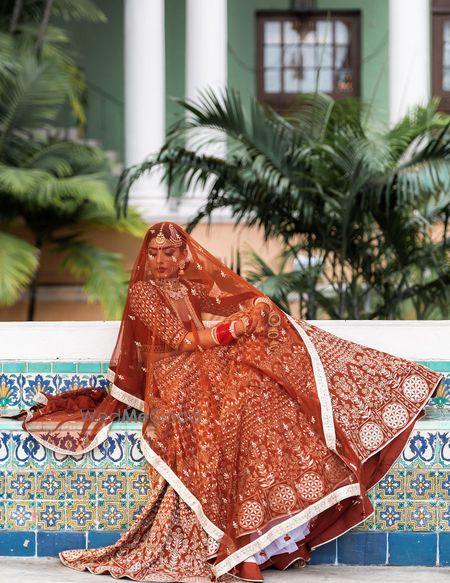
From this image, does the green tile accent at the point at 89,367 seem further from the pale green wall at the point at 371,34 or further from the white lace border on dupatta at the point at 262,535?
the pale green wall at the point at 371,34

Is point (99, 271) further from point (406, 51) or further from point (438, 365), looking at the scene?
point (438, 365)

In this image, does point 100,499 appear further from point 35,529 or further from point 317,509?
point 317,509

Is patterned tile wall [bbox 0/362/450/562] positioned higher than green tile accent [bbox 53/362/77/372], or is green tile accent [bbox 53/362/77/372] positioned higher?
green tile accent [bbox 53/362/77/372]

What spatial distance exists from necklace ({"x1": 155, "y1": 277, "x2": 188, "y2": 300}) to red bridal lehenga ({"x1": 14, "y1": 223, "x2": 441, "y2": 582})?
1cm

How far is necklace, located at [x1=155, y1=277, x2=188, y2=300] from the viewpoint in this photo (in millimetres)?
5121

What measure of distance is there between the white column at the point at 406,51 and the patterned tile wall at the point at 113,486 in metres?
8.88

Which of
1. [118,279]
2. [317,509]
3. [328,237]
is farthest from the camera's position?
[118,279]

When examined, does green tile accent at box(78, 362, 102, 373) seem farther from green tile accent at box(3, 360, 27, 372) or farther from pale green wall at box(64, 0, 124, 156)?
pale green wall at box(64, 0, 124, 156)

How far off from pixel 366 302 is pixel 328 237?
71 centimetres

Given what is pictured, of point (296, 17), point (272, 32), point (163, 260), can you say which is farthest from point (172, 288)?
point (296, 17)

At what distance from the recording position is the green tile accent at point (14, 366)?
552 cm

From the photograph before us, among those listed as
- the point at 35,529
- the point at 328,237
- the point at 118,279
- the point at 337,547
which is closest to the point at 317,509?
the point at 337,547

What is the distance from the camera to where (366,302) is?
9000mm

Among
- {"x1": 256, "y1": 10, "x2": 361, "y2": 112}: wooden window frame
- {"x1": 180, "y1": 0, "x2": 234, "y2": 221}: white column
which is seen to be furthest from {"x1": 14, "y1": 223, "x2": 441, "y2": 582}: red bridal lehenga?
{"x1": 256, "y1": 10, "x2": 361, "y2": 112}: wooden window frame
